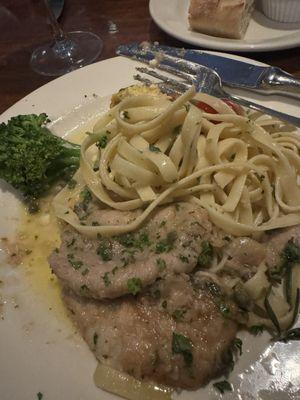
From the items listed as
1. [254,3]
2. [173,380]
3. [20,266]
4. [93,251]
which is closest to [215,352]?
[173,380]

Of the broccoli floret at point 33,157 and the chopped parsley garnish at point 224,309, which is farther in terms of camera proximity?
the broccoli floret at point 33,157

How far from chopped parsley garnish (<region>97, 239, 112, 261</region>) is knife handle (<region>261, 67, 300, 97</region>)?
1.91 m

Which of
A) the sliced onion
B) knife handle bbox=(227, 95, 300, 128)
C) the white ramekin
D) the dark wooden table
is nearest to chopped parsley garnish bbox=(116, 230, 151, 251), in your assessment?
the sliced onion

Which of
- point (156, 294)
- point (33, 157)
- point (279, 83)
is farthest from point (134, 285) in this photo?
point (279, 83)

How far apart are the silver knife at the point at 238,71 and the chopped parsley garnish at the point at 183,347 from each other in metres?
2.21

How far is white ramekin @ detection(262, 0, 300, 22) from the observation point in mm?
4621

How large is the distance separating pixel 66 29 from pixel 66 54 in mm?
737

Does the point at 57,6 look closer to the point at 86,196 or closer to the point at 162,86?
the point at 162,86

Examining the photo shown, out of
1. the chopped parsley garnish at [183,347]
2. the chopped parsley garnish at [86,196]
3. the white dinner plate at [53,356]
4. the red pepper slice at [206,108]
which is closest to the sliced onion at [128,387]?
the white dinner plate at [53,356]

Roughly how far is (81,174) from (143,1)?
10.4ft

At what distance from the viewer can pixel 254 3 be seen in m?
5.04

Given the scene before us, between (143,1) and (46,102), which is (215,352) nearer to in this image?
(46,102)

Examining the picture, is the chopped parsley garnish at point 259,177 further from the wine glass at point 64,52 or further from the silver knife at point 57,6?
the silver knife at point 57,6

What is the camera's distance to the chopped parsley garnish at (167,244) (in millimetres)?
2688
